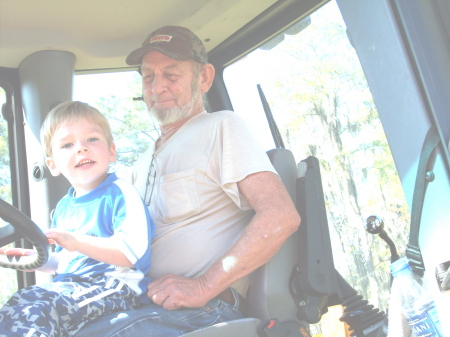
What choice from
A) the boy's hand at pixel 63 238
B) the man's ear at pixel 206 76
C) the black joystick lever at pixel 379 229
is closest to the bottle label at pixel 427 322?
the black joystick lever at pixel 379 229

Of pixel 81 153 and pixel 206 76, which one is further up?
pixel 206 76

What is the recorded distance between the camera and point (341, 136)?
232 cm

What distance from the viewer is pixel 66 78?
8.79ft

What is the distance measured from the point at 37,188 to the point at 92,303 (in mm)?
1040

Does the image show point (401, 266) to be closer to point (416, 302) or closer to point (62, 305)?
point (416, 302)

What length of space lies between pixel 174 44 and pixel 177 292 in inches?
40.9

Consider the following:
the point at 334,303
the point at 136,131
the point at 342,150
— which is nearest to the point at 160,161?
the point at 136,131

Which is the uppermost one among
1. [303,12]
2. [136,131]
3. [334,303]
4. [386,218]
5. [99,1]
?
[99,1]

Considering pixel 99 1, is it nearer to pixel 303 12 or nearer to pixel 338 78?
pixel 303 12

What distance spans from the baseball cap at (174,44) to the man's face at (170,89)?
4 cm

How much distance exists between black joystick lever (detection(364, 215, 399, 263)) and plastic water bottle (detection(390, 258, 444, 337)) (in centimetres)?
29

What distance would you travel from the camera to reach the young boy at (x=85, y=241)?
1.65 m

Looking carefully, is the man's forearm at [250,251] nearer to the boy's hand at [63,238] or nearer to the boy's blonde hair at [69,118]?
the boy's hand at [63,238]

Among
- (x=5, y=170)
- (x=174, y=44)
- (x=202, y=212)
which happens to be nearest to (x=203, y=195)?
(x=202, y=212)
